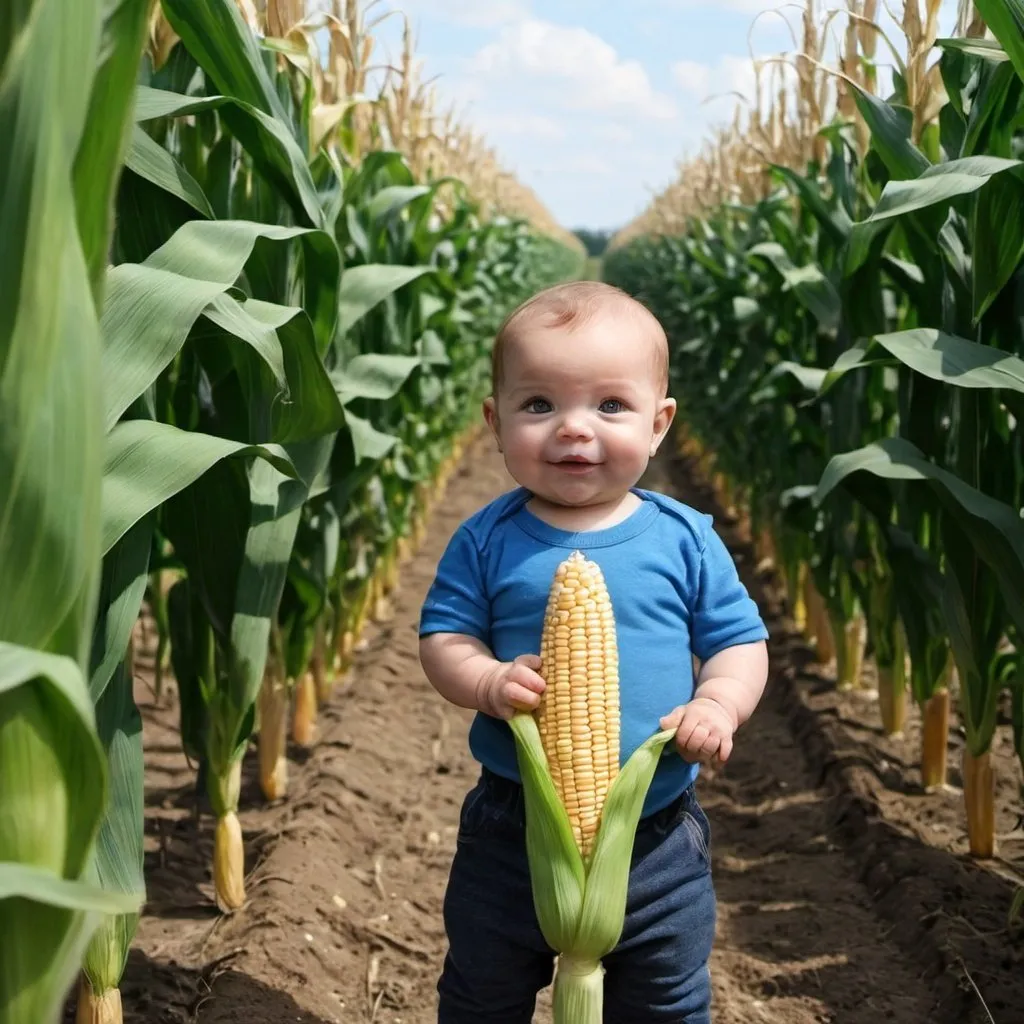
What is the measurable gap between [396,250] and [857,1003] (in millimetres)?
3339

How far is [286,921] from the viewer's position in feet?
9.45

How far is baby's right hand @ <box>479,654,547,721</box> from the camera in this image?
1657 millimetres

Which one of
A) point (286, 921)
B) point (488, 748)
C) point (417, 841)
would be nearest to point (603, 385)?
point (488, 748)

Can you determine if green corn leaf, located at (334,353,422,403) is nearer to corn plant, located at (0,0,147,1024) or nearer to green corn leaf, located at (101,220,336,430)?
green corn leaf, located at (101,220,336,430)

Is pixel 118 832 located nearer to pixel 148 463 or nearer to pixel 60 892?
pixel 148 463

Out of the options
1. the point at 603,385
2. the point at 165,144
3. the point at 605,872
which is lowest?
Answer: the point at 605,872

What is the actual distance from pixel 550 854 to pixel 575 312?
704mm

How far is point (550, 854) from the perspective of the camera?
159cm

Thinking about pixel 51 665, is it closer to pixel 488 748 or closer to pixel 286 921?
pixel 488 748

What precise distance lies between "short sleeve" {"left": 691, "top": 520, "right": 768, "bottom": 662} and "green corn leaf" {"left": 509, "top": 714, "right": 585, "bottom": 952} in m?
0.34

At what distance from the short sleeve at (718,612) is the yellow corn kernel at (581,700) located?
21cm

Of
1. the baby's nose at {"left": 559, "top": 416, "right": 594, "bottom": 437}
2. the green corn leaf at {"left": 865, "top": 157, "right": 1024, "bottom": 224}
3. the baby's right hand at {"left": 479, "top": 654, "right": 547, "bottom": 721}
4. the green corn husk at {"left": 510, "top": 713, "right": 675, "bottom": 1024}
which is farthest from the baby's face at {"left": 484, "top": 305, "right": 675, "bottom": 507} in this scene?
the green corn leaf at {"left": 865, "top": 157, "right": 1024, "bottom": 224}

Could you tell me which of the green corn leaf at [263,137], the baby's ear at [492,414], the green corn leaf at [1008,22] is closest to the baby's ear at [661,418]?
the baby's ear at [492,414]

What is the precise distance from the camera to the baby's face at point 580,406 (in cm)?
173
